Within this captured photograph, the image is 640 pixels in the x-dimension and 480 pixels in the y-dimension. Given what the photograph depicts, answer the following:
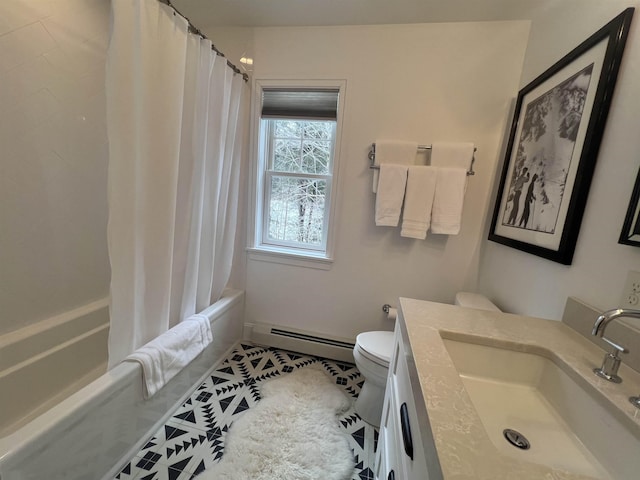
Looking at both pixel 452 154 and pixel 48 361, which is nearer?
pixel 48 361

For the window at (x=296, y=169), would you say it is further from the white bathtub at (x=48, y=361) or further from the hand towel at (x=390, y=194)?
the white bathtub at (x=48, y=361)

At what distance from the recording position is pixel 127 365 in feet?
3.73

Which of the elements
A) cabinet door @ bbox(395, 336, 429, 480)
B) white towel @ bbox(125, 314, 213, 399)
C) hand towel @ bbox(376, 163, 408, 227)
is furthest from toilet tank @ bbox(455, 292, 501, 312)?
white towel @ bbox(125, 314, 213, 399)

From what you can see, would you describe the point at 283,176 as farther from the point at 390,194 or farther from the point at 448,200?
the point at 448,200

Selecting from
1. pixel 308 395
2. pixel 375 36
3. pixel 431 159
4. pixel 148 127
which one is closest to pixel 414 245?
pixel 431 159

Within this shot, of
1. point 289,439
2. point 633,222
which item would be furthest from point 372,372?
point 633,222

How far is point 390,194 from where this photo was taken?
1.72 metres

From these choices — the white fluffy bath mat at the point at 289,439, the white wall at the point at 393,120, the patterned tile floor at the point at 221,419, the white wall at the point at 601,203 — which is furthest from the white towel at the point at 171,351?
the white wall at the point at 601,203

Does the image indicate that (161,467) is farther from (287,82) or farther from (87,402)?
(287,82)

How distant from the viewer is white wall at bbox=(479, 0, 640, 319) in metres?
0.83

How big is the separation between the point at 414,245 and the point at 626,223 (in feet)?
3.58

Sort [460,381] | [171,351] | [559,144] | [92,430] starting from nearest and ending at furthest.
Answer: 1. [460,381]
2. [92,430]
3. [559,144]
4. [171,351]

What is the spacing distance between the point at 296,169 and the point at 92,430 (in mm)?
1757

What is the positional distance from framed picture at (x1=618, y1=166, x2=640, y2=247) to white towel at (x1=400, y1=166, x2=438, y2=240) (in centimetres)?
93
